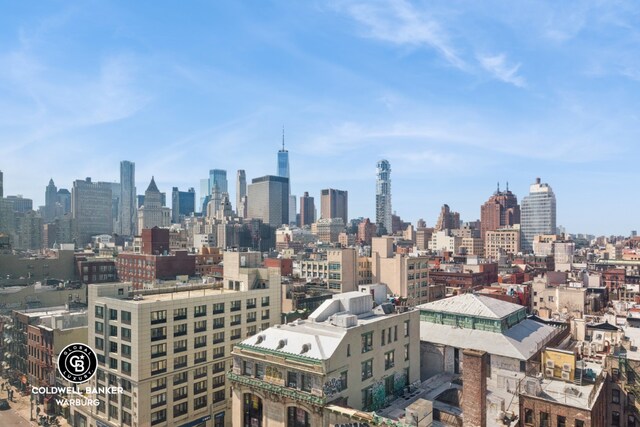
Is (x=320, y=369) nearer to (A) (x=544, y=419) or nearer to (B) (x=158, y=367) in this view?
(A) (x=544, y=419)

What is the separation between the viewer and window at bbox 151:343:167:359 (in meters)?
64.1

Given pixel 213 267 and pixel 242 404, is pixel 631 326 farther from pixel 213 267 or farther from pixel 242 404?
pixel 213 267

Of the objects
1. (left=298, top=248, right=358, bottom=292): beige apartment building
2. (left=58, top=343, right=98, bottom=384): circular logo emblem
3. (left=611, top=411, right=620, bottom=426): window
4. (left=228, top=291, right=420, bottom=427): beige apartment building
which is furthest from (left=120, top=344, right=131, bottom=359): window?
(left=298, top=248, right=358, bottom=292): beige apartment building

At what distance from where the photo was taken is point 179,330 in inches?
2655

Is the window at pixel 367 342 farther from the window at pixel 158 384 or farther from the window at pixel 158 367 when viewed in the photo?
the window at pixel 158 384

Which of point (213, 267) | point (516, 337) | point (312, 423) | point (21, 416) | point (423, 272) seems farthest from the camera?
point (213, 267)

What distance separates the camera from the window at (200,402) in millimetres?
69250

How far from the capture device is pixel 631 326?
86125 mm

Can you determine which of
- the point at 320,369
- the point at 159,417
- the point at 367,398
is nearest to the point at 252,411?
the point at 320,369

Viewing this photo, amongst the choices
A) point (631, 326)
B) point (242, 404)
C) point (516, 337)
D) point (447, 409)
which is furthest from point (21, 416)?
point (631, 326)

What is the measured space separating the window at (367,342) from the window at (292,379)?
29.9 feet

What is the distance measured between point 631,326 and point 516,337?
3368 centimetres

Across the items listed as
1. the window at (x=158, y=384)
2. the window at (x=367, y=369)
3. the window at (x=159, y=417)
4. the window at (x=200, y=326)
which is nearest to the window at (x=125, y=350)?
the window at (x=158, y=384)

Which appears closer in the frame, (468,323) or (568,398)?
(568,398)
